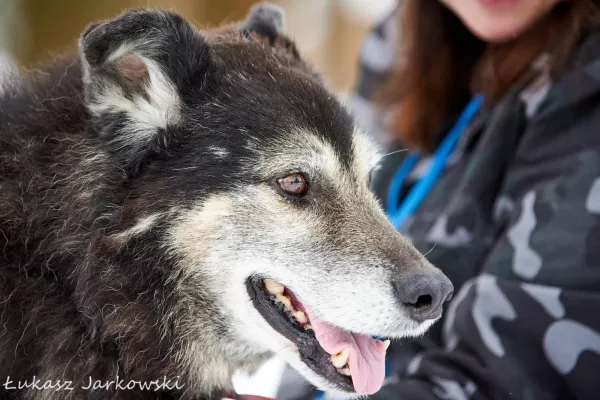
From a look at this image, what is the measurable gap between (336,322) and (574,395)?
2.60ft

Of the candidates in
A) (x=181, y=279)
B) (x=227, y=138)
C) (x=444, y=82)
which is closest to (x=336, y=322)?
(x=181, y=279)

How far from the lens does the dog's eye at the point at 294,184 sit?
1.92 metres

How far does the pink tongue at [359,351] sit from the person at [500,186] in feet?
0.78

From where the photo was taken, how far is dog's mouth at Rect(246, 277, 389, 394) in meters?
1.81

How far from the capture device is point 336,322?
180 cm

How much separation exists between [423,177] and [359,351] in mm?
1281

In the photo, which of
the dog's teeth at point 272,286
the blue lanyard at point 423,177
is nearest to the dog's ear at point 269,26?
the blue lanyard at point 423,177

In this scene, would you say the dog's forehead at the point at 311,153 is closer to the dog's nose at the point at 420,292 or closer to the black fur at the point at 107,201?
the black fur at the point at 107,201

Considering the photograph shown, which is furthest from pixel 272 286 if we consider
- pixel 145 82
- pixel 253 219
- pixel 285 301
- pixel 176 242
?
pixel 145 82

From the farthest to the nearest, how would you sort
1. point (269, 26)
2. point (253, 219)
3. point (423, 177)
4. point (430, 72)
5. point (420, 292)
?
point (430, 72)
point (423, 177)
point (269, 26)
point (253, 219)
point (420, 292)

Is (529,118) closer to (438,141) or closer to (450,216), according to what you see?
(450,216)

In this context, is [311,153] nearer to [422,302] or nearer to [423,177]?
[422,302]

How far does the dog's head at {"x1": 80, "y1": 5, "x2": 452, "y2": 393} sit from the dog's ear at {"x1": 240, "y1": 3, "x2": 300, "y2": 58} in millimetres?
523

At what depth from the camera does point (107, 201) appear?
185cm
